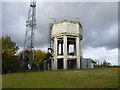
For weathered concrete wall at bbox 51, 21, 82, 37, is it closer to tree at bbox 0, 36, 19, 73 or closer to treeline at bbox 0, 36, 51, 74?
treeline at bbox 0, 36, 51, 74

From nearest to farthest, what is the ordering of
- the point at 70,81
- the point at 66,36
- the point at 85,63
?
the point at 70,81, the point at 66,36, the point at 85,63

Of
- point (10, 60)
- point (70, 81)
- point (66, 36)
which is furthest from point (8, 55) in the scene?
point (70, 81)

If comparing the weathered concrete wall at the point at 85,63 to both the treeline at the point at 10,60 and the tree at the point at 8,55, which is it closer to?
the treeline at the point at 10,60

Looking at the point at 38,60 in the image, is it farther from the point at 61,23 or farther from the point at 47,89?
the point at 47,89

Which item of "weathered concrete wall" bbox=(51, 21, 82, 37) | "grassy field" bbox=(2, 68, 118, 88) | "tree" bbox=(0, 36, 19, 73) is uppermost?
"weathered concrete wall" bbox=(51, 21, 82, 37)

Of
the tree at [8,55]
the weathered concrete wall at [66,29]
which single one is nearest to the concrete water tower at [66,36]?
the weathered concrete wall at [66,29]

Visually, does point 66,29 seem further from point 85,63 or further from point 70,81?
point 70,81

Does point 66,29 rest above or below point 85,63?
above

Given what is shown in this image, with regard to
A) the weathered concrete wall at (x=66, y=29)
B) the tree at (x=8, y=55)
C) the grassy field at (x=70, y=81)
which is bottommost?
the grassy field at (x=70, y=81)

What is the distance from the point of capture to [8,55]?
39.0m

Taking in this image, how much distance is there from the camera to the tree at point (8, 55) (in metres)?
38.4

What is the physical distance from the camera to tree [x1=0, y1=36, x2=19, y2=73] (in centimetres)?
3842

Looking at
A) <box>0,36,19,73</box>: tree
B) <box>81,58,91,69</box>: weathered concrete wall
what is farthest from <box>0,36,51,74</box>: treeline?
<box>81,58,91,69</box>: weathered concrete wall

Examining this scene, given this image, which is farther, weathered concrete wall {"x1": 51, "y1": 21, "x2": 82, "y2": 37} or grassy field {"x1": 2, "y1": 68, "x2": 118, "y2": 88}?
weathered concrete wall {"x1": 51, "y1": 21, "x2": 82, "y2": 37}
